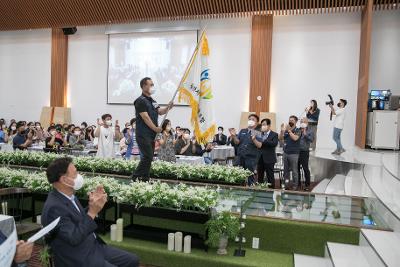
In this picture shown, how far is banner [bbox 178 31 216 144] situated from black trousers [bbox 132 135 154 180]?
1010 millimetres

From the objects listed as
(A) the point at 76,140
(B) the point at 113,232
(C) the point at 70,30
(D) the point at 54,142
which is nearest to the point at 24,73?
(C) the point at 70,30

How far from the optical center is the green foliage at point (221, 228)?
12.3ft

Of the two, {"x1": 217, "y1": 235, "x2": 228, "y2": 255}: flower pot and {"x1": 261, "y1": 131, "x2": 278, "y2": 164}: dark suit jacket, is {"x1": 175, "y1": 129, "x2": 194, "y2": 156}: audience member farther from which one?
{"x1": 217, "y1": 235, "x2": 228, "y2": 255}: flower pot

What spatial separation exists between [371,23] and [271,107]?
156 inches

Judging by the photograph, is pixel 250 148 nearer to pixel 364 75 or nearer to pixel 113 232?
pixel 113 232

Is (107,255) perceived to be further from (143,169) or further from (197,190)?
(143,169)

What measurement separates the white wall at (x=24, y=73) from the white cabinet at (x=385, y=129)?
12914mm

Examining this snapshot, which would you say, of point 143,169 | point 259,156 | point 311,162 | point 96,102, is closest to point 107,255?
point 143,169

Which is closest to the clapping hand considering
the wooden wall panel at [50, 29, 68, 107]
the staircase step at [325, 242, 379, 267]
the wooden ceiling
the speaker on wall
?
the staircase step at [325, 242, 379, 267]

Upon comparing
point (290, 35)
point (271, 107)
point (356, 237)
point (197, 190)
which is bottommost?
point (356, 237)

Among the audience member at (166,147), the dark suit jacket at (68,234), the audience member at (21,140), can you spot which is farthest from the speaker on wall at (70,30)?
the dark suit jacket at (68,234)

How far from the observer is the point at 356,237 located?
3863mm

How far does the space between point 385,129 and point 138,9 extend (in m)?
8.87

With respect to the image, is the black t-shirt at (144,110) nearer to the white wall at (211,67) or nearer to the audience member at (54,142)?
the audience member at (54,142)
